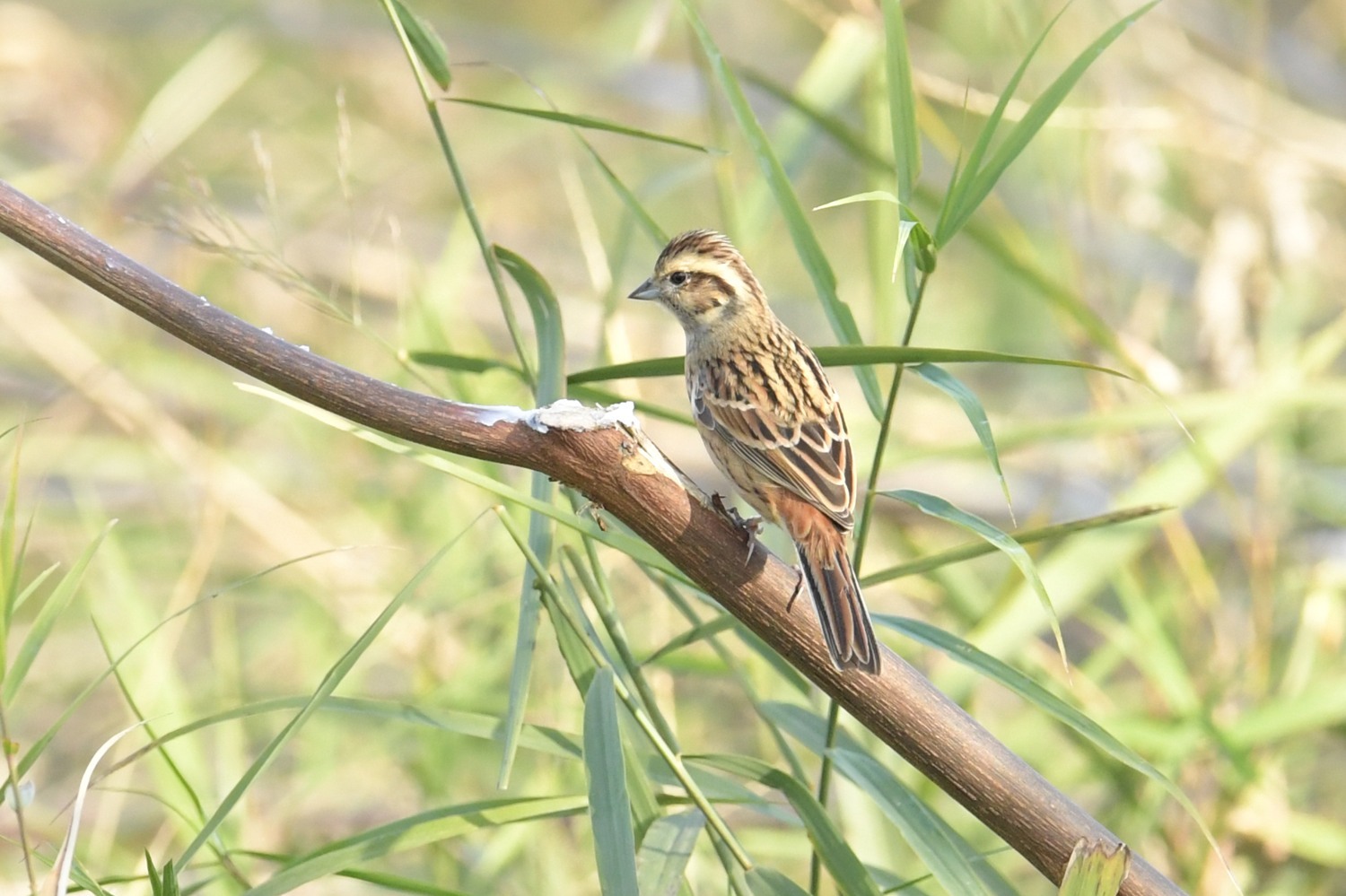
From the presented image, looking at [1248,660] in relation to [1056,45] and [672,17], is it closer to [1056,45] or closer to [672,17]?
[1056,45]

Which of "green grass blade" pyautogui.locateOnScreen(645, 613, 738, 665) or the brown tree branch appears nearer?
the brown tree branch

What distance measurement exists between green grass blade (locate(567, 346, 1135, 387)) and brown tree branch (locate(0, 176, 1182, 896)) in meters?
0.32

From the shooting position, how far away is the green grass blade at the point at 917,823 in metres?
1.92

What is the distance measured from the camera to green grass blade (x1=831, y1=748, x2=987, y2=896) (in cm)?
192

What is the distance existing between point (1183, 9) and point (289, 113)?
388 centimetres

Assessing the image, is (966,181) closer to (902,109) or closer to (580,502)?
(902,109)

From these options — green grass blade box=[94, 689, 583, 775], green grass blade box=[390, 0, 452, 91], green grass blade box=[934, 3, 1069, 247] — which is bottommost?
green grass blade box=[94, 689, 583, 775]

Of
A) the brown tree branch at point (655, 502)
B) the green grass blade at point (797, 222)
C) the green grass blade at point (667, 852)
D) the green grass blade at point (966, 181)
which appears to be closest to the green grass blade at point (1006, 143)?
the green grass blade at point (966, 181)

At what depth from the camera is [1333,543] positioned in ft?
14.8

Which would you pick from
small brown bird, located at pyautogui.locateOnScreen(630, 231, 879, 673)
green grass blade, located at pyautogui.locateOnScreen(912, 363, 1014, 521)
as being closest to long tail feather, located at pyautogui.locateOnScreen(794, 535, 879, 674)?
small brown bird, located at pyautogui.locateOnScreen(630, 231, 879, 673)

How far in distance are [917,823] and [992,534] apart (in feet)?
1.47

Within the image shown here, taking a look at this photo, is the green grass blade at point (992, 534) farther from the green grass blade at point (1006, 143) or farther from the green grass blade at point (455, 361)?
the green grass blade at point (455, 361)

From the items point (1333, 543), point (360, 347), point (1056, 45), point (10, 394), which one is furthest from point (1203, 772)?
point (10, 394)

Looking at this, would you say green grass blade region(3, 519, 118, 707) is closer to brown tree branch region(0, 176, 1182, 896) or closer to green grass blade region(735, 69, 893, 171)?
brown tree branch region(0, 176, 1182, 896)
